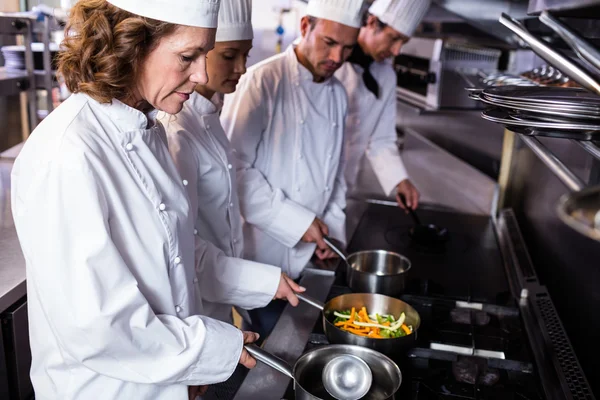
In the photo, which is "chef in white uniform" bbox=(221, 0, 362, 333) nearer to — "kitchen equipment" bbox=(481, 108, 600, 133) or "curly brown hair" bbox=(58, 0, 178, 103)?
"curly brown hair" bbox=(58, 0, 178, 103)

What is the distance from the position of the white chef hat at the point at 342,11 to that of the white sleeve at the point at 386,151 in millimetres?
631

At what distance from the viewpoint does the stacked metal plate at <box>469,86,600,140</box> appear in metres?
0.72

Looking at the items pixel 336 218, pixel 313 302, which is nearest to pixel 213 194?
pixel 313 302

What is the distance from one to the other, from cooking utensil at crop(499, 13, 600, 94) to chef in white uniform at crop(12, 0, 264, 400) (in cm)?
49

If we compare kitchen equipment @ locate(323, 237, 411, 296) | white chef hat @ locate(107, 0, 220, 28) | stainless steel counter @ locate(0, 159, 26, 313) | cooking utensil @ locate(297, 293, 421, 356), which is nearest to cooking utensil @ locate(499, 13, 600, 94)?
white chef hat @ locate(107, 0, 220, 28)

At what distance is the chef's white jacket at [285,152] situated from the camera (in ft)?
5.69

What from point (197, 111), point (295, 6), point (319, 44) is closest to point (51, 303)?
point (197, 111)

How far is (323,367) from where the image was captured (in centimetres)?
108

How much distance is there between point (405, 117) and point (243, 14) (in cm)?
244

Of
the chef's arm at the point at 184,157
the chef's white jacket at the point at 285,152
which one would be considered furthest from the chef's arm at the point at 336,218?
the chef's arm at the point at 184,157

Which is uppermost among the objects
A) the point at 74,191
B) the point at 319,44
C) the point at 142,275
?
the point at 319,44

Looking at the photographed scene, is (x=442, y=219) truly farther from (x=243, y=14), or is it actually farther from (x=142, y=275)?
(x=142, y=275)

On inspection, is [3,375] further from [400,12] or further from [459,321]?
[400,12]

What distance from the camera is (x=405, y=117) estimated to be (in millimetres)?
3689
